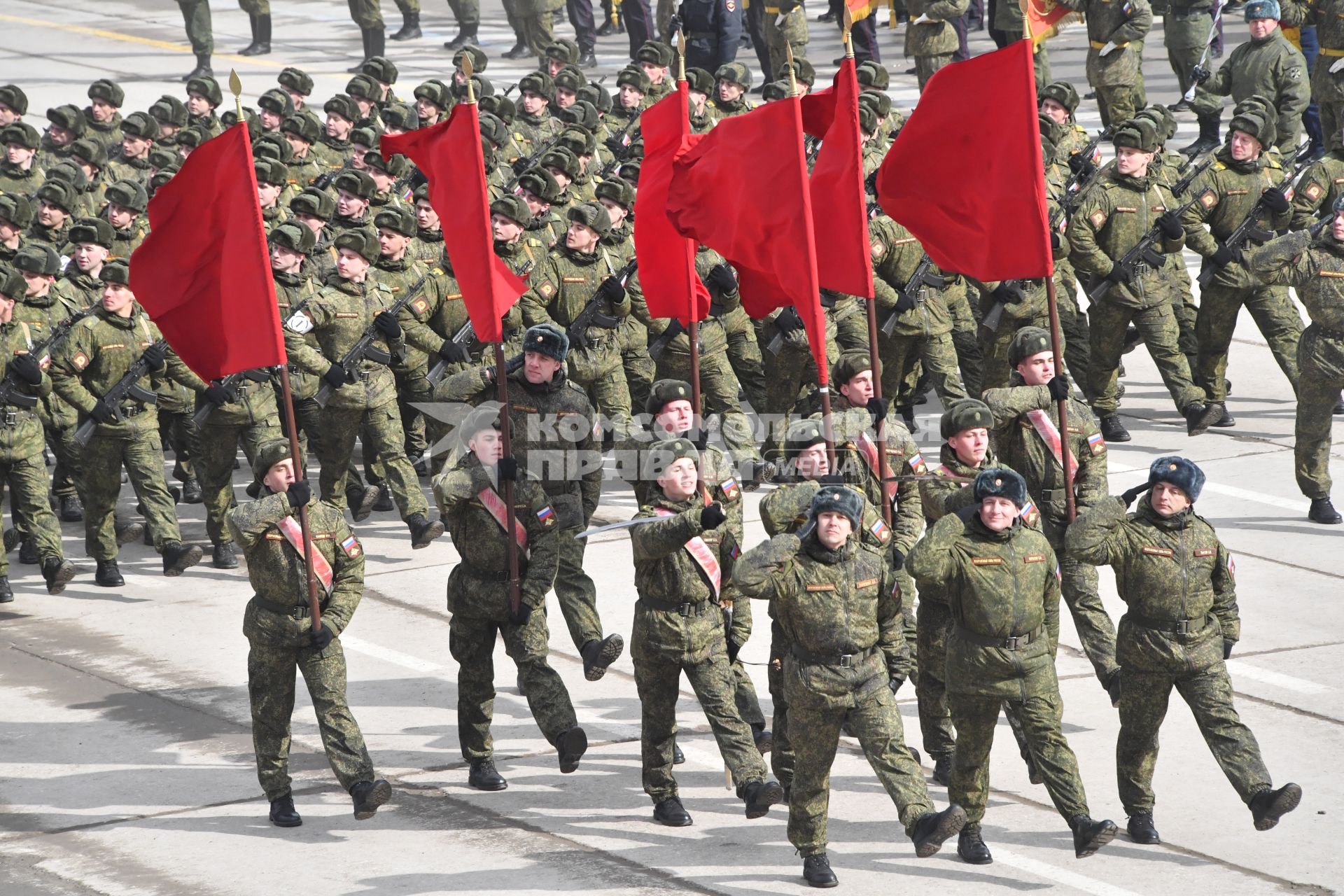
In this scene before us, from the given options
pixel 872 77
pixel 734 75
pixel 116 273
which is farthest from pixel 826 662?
pixel 734 75

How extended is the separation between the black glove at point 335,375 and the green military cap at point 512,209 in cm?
149

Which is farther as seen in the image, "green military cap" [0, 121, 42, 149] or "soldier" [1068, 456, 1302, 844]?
"green military cap" [0, 121, 42, 149]

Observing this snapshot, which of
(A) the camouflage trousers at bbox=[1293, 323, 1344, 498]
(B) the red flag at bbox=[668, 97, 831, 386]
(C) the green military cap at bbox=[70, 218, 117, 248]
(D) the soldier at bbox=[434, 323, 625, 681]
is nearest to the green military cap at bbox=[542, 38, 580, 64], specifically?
(C) the green military cap at bbox=[70, 218, 117, 248]

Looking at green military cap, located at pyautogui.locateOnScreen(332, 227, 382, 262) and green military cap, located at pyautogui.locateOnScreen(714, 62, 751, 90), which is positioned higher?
green military cap, located at pyautogui.locateOnScreen(714, 62, 751, 90)

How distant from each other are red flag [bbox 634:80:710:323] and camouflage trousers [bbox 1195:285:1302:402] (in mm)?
5692

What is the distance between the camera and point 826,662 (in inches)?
354

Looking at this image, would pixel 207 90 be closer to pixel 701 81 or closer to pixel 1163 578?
pixel 701 81

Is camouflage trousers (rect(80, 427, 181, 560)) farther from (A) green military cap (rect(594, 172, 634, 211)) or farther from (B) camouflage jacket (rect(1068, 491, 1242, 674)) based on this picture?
(B) camouflage jacket (rect(1068, 491, 1242, 674))

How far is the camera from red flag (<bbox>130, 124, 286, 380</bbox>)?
10.3 meters

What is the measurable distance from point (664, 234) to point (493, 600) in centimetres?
228

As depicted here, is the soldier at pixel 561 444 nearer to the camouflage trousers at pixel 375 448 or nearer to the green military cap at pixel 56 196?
the camouflage trousers at pixel 375 448

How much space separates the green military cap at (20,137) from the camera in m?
18.7

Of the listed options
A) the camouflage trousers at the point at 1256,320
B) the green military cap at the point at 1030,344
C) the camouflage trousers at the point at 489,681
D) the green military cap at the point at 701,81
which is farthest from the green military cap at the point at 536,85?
the camouflage trousers at the point at 489,681

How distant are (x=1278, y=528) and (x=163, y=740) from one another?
23.4 feet
